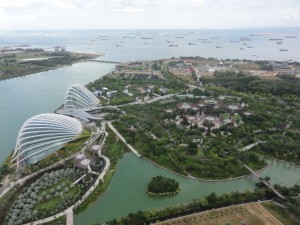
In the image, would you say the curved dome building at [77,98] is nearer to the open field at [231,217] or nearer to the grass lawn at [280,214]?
the open field at [231,217]

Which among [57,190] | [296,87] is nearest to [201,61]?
[296,87]

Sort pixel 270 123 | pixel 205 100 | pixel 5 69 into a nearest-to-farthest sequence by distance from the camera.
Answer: pixel 270 123, pixel 205 100, pixel 5 69

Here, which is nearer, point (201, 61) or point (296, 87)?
point (296, 87)

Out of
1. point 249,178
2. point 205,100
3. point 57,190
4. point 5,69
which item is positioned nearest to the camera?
point 57,190

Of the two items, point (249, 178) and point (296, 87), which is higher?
point (296, 87)

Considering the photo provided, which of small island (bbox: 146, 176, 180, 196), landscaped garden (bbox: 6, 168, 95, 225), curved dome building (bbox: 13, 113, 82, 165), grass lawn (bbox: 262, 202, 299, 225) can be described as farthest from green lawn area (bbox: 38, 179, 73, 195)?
grass lawn (bbox: 262, 202, 299, 225)

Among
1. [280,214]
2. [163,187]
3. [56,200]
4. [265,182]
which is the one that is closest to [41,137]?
[56,200]

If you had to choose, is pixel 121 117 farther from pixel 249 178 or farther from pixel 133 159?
pixel 249 178

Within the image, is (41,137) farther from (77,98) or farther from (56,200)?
(77,98)
